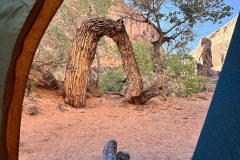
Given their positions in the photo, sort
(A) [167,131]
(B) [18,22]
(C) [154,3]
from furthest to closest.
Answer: (C) [154,3], (A) [167,131], (B) [18,22]

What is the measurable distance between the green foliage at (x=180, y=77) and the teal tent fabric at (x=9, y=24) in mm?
7757

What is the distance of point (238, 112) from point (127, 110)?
443cm

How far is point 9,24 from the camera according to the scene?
132cm

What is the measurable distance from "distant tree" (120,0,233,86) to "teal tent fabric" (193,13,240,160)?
6.31 m

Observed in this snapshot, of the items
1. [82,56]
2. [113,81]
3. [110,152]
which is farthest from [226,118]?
[113,81]

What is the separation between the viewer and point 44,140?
4.36m

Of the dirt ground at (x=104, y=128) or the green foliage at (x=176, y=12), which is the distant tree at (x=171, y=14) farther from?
the dirt ground at (x=104, y=128)

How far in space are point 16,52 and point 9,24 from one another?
146 mm

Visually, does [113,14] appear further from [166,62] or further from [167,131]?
[167,131]

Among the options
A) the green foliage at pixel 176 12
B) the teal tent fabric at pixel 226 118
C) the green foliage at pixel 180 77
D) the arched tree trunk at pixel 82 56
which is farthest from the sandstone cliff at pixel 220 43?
the teal tent fabric at pixel 226 118

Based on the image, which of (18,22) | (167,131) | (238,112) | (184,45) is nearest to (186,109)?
(167,131)

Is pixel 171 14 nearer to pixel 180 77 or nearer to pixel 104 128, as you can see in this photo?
pixel 180 77

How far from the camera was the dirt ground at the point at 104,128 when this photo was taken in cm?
396

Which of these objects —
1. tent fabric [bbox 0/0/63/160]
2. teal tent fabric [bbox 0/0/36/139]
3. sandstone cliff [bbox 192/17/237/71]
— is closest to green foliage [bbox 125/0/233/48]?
sandstone cliff [bbox 192/17/237/71]
